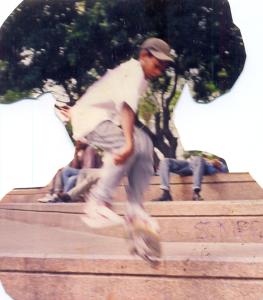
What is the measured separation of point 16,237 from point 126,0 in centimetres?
97

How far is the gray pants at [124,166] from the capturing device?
78.2 inches

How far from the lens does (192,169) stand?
1.96m

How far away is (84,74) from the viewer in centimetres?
209

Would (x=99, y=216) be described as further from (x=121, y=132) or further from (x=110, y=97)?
(x=110, y=97)

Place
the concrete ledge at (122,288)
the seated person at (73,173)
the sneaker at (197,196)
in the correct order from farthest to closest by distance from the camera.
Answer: the seated person at (73,173) < the sneaker at (197,196) < the concrete ledge at (122,288)

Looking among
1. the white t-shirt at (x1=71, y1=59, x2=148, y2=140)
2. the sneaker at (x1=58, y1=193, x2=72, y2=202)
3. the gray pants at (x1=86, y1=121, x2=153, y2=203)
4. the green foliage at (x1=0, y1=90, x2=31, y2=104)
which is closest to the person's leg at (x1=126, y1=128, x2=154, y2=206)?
the gray pants at (x1=86, y1=121, x2=153, y2=203)

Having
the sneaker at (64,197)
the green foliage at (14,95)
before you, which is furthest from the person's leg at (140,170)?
the green foliage at (14,95)

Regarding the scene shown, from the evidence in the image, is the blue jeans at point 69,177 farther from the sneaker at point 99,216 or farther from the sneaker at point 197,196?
the sneaker at point 197,196

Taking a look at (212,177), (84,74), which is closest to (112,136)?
(84,74)

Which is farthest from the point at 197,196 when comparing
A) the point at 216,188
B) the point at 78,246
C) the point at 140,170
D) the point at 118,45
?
the point at 118,45

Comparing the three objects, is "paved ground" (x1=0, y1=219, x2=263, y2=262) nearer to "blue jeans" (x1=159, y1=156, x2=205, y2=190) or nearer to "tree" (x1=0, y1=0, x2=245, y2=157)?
"blue jeans" (x1=159, y1=156, x2=205, y2=190)

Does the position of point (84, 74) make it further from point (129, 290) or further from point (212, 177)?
point (129, 290)

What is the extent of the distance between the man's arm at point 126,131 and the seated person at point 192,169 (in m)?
0.13

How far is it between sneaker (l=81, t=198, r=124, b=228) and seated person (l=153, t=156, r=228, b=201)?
0.56 feet
